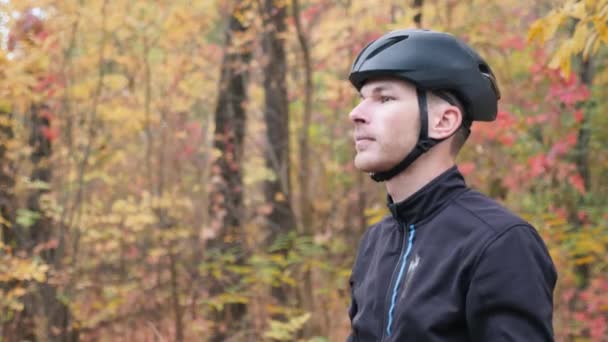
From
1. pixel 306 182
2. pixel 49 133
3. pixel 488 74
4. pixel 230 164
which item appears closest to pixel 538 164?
pixel 306 182

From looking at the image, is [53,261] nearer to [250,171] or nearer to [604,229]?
[250,171]

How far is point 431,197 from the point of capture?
5.86ft

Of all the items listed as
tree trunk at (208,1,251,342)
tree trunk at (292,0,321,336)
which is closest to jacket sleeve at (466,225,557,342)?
tree trunk at (292,0,321,336)

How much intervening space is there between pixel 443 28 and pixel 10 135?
13.9 ft

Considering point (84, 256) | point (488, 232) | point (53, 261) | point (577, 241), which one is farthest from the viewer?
point (84, 256)

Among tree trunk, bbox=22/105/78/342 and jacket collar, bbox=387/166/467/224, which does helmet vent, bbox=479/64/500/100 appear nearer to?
jacket collar, bbox=387/166/467/224

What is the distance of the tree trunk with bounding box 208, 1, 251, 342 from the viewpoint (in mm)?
7512

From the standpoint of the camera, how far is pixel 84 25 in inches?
264

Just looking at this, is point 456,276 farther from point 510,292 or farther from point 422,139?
point 422,139

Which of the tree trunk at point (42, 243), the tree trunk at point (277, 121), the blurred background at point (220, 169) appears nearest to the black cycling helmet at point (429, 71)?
the blurred background at point (220, 169)

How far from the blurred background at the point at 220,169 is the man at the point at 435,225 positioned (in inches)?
142

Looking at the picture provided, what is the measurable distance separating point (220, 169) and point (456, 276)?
6.59 meters

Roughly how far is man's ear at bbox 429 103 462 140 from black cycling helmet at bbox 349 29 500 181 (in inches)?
0.8

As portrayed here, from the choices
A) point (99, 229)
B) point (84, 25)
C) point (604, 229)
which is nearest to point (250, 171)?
point (99, 229)
